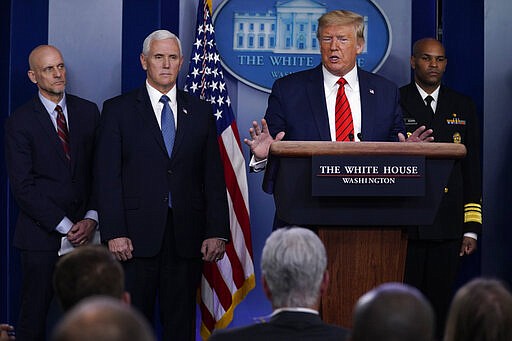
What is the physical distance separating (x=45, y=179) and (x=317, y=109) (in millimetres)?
1773

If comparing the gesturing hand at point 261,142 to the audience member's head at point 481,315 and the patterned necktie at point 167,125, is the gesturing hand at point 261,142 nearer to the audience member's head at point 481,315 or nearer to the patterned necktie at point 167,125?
the patterned necktie at point 167,125

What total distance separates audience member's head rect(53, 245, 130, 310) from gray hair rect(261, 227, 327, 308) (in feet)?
1.33

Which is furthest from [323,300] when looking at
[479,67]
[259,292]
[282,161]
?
[479,67]

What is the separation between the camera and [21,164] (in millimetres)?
5047

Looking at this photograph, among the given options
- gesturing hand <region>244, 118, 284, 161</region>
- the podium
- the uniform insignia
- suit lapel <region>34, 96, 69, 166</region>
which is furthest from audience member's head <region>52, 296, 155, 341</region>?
the uniform insignia

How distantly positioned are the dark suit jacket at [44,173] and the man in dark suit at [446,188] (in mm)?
1904

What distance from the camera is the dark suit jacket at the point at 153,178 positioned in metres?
4.76

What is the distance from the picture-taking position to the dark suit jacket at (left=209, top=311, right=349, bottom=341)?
7.86 feet

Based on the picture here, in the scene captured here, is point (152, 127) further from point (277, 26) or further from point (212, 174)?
point (277, 26)

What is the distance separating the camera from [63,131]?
5234mm

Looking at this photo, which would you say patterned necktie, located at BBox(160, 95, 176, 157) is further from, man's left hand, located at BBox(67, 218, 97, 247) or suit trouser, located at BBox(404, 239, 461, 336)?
suit trouser, located at BBox(404, 239, 461, 336)

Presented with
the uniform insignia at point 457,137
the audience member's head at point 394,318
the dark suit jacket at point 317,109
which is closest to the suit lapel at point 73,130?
the dark suit jacket at point 317,109

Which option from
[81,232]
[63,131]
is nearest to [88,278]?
[81,232]

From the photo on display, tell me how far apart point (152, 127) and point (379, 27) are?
5.94 feet
